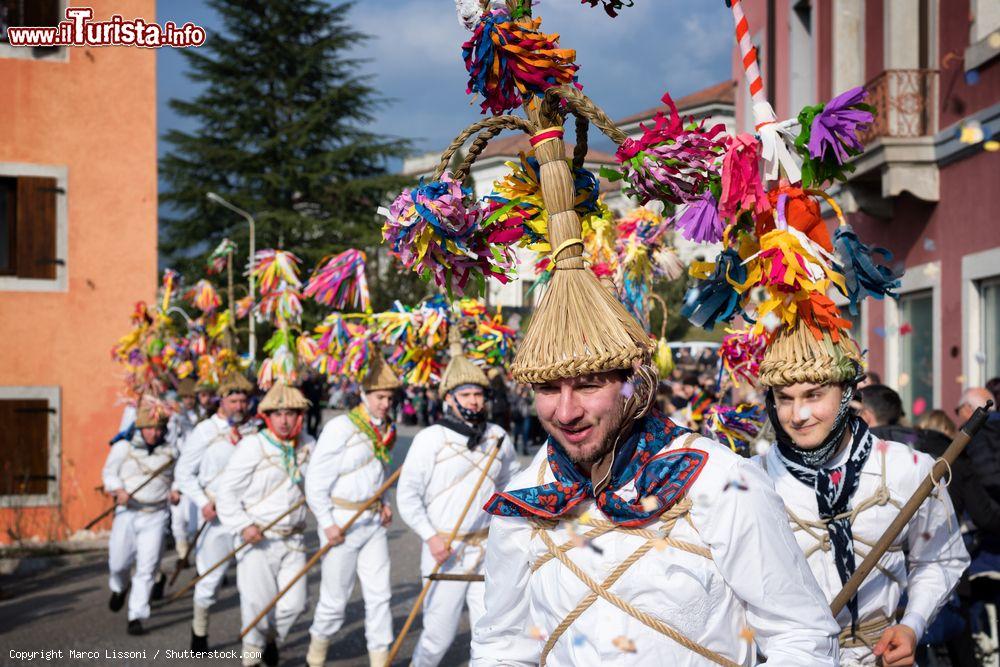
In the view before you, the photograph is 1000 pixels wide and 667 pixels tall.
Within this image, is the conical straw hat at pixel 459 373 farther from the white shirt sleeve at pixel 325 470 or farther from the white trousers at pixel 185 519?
the white trousers at pixel 185 519

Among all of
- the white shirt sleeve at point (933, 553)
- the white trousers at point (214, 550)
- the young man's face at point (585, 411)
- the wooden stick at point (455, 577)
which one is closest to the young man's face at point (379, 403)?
the wooden stick at point (455, 577)

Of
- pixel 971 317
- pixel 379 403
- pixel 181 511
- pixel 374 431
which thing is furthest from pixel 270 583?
pixel 971 317

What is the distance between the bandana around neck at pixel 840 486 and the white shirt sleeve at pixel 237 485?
536cm

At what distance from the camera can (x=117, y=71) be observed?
578 inches

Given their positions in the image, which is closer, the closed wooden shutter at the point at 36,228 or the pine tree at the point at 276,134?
the closed wooden shutter at the point at 36,228

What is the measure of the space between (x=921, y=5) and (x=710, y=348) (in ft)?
44.1

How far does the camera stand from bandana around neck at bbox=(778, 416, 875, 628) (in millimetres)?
3918

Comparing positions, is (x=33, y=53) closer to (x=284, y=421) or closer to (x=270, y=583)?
(x=284, y=421)

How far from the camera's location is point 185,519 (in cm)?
1239

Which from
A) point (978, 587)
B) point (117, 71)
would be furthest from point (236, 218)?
point (978, 587)

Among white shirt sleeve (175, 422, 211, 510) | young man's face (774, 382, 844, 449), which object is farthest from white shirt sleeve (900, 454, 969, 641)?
white shirt sleeve (175, 422, 211, 510)

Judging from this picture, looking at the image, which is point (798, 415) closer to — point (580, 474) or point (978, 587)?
point (580, 474)

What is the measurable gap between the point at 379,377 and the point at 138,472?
367 centimetres

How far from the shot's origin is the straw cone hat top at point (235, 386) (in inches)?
411
